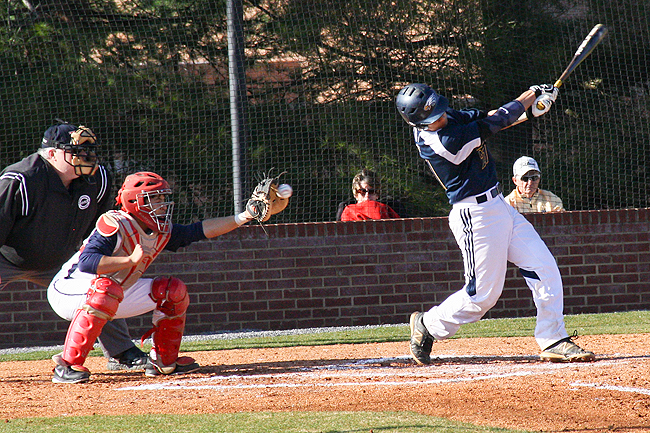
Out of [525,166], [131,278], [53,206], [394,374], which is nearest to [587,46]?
[525,166]

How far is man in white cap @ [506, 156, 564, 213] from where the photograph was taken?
8102mm

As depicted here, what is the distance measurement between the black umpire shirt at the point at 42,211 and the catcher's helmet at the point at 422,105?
2.29 metres

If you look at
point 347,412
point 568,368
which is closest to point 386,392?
point 347,412

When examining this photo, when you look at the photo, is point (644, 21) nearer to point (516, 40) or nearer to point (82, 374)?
point (516, 40)

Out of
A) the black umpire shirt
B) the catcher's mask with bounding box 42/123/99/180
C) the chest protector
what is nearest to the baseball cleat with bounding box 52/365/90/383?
the chest protector

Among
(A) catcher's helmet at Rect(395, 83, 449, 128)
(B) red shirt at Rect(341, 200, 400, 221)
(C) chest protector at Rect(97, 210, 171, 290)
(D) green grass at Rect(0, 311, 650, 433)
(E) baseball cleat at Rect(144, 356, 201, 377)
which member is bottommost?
(D) green grass at Rect(0, 311, 650, 433)

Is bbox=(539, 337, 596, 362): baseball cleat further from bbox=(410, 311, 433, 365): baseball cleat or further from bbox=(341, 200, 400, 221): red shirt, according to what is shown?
bbox=(341, 200, 400, 221): red shirt

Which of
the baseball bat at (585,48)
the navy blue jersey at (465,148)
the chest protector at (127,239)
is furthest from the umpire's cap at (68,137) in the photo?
the baseball bat at (585,48)

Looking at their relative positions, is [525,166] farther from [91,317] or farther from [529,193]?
[91,317]

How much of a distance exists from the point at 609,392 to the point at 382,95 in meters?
6.04

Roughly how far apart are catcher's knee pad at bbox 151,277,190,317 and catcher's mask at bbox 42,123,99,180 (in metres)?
0.96

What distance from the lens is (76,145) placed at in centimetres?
528

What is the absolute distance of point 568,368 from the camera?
16.1 feet

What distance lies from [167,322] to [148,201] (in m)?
0.84
